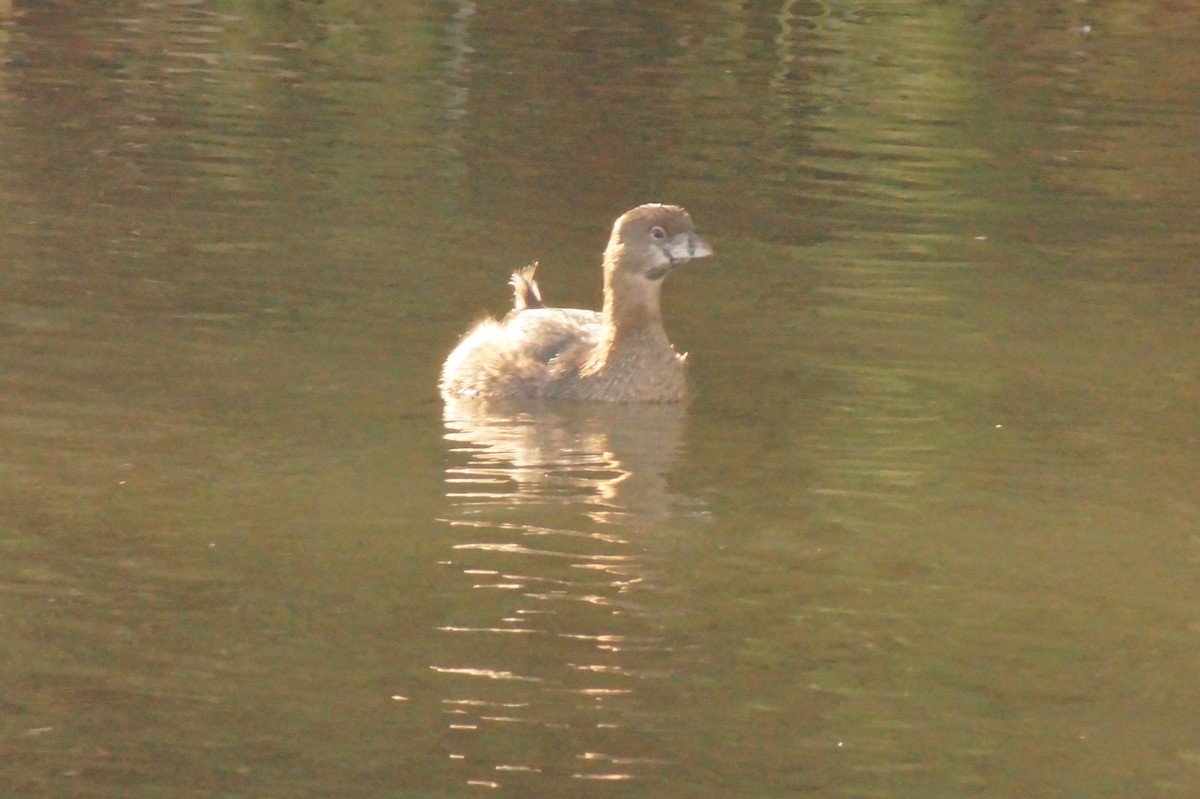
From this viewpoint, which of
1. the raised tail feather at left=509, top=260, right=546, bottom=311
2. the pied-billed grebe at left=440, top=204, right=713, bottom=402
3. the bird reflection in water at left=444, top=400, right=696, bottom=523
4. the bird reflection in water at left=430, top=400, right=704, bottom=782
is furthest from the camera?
the raised tail feather at left=509, top=260, right=546, bottom=311

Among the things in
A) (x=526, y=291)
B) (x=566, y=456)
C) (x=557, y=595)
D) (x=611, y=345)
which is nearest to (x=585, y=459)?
Answer: (x=566, y=456)

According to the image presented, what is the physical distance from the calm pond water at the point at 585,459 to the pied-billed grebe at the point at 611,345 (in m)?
0.25

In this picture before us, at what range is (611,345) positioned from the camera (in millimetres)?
13398

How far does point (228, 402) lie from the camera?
491 inches

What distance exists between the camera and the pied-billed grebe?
13297 mm

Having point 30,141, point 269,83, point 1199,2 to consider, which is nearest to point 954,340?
point 30,141

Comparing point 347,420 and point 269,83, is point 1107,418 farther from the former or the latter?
point 269,83

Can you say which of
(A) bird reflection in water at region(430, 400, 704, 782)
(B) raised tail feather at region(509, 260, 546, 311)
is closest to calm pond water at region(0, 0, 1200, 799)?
(A) bird reflection in water at region(430, 400, 704, 782)

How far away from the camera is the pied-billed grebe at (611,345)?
13.3 meters

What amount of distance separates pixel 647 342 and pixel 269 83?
10.8m

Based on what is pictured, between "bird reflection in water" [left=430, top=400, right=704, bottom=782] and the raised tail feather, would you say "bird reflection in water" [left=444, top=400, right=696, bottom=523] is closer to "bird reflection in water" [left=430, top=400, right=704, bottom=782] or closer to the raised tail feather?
"bird reflection in water" [left=430, top=400, right=704, bottom=782]

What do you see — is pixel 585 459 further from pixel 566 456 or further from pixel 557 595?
pixel 557 595

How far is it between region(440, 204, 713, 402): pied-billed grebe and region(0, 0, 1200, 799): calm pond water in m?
0.25

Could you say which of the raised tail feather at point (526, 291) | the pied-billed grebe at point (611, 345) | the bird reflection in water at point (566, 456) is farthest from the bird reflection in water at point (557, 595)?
the raised tail feather at point (526, 291)
